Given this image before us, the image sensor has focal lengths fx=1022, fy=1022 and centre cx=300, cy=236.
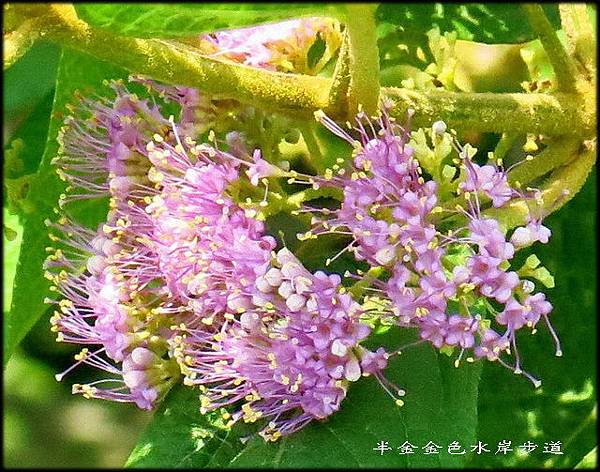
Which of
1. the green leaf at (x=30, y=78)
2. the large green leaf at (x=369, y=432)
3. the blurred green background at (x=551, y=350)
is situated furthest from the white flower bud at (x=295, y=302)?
the green leaf at (x=30, y=78)

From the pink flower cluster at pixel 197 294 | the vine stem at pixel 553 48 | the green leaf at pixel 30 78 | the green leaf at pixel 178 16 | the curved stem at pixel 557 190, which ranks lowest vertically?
the green leaf at pixel 30 78

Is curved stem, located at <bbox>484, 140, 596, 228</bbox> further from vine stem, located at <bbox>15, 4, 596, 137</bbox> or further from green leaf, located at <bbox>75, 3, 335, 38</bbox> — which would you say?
green leaf, located at <bbox>75, 3, 335, 38</bbox>

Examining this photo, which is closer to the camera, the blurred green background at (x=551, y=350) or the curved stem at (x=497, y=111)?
the curved stem at (x=497, y=111)

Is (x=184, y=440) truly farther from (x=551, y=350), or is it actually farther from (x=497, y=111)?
(x=551, y=350)

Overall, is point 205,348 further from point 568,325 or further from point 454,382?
point 568,325

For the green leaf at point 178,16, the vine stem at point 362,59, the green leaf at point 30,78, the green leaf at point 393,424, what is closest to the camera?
the green leaf at point 178,16

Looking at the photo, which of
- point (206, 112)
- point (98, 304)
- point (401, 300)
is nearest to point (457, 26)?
point (206, 112)

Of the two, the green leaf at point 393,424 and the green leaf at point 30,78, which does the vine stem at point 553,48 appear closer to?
the green leaf at point 393,424
